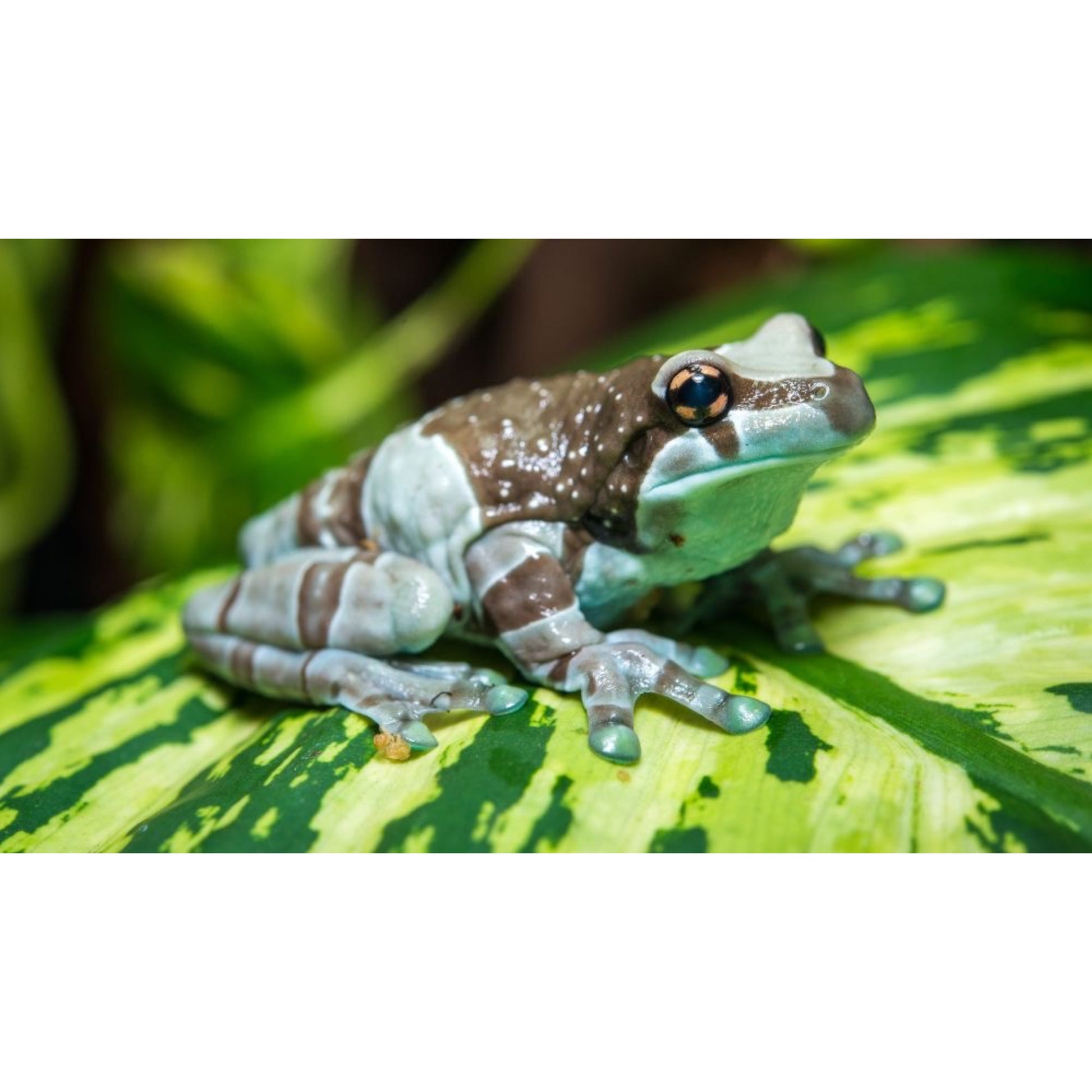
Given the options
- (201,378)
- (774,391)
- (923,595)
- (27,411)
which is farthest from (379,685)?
(27,411)

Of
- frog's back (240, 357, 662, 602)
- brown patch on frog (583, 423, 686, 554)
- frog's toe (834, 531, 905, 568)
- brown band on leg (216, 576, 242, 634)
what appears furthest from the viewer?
frog's toe (834, 531, 905, 568)

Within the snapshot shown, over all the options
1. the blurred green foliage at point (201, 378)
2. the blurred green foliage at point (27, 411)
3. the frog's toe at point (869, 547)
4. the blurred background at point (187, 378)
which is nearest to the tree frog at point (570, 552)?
the frog's toe at point (869, 547)

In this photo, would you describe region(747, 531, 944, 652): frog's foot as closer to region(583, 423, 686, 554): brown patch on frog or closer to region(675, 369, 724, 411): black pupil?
region(583, 423, 686, 554): brown patch on frog

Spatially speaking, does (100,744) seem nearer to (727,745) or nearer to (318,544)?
(318,544)

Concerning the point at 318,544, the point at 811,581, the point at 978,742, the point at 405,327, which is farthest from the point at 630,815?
the point at 405,327

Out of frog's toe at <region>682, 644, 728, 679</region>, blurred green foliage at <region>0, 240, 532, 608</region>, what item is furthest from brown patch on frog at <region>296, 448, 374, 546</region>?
blurred green foliage at <region>0, 240, 532, 608</region>

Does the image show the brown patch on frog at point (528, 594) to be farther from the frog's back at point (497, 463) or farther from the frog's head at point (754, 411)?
the frog's head at point (754, 411)
